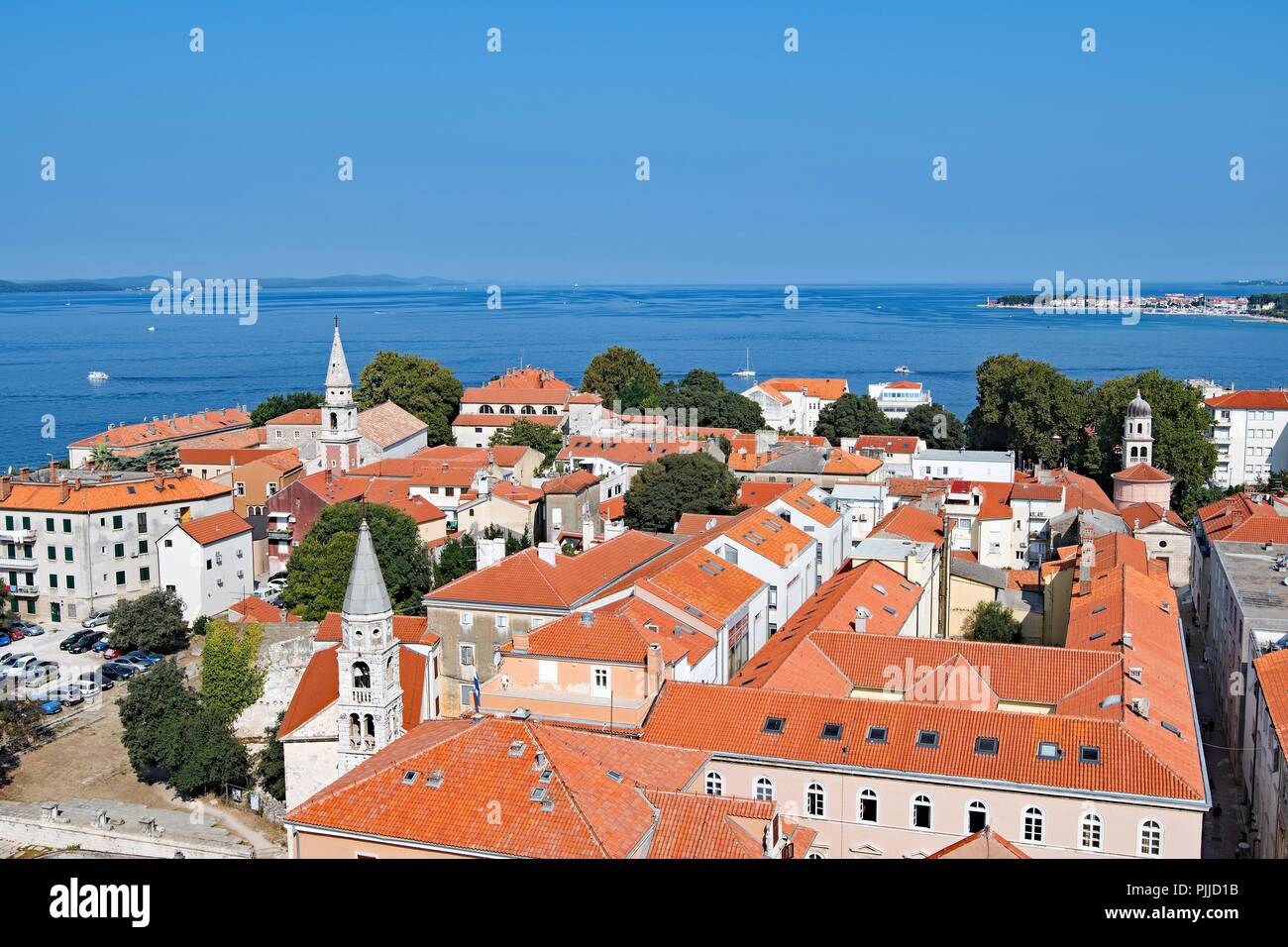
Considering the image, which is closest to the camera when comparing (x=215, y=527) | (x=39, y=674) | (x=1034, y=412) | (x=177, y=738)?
(x=177, y=738)

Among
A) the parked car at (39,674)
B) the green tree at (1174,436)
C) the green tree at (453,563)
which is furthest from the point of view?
the green tree at (1174,436)

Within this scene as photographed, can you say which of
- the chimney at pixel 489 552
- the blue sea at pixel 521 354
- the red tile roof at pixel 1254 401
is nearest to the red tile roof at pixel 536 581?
the chimney at pixel 489 552

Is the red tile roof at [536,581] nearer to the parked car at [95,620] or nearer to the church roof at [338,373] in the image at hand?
the parked car at [95,620]

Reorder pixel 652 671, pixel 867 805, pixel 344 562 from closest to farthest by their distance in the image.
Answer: pixel 867 805, pixel 652 671, pixel 344 562

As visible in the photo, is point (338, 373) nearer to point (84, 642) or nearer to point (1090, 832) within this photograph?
point (84, 642)

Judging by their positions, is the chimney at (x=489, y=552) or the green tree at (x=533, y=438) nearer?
the chimney at (x=489, y=552)

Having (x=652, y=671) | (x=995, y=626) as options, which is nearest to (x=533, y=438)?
(x=995, y=626)
